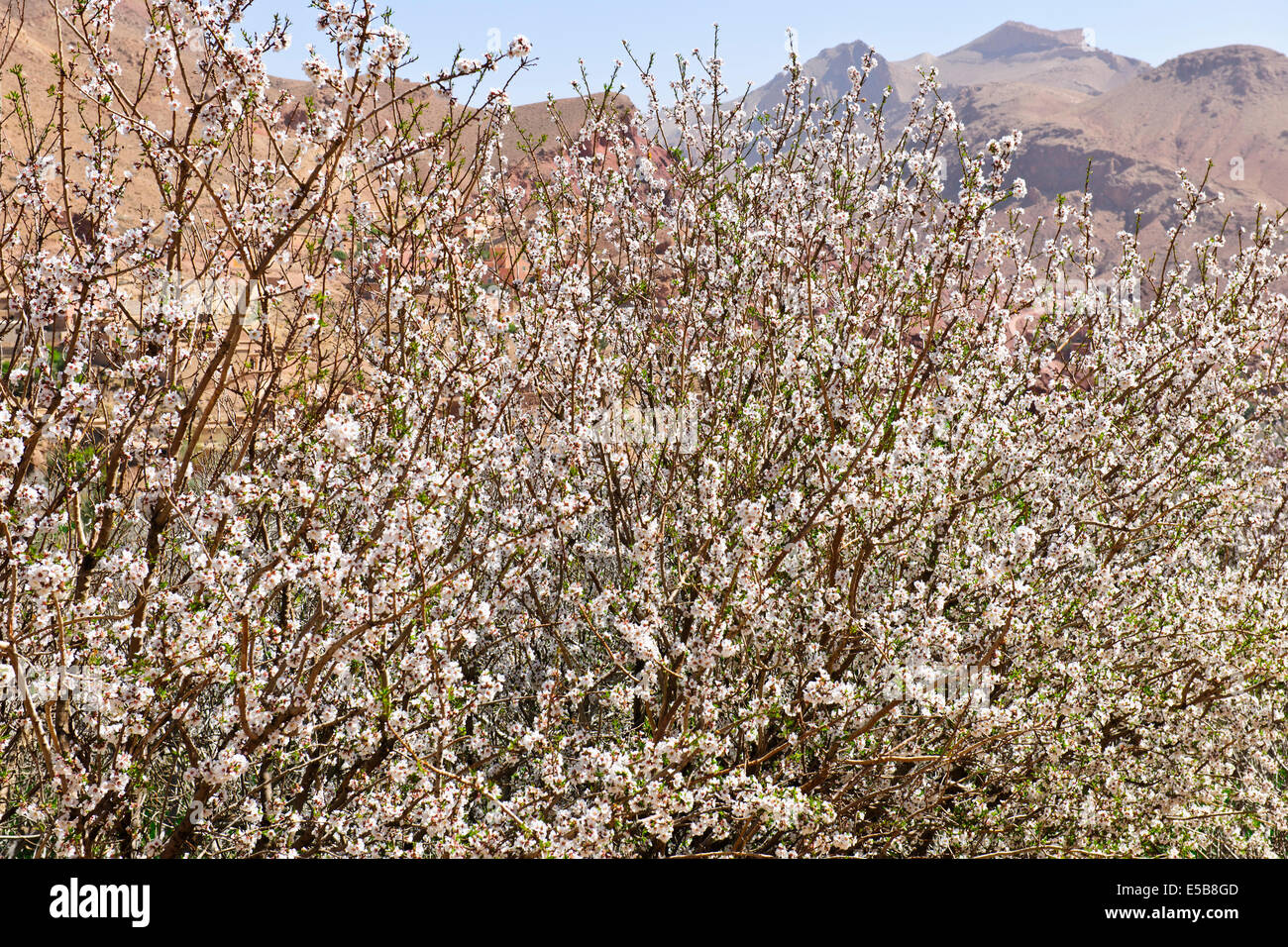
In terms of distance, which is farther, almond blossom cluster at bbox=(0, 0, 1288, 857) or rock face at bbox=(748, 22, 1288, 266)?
rock face at bbox=(748, 22, 1288, 266)

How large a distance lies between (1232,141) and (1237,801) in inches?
3672

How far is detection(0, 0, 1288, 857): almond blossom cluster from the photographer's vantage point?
3.43m

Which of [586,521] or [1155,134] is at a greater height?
[1155,134]

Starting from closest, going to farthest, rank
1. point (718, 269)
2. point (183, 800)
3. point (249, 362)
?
point (249, 362) → point (183, 800) → point (718, 269)

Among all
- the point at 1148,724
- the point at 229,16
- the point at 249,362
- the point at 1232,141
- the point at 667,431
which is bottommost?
the point at 1148,724

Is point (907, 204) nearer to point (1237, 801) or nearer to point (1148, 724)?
point (1148, 724)

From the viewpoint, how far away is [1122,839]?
4578 mm

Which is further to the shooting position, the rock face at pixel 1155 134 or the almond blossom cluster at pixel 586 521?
the rock face at pixel 1155 134

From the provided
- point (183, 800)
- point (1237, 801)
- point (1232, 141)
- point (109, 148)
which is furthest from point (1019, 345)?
point (1232, 141)

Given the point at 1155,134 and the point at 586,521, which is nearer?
the point at 586,521

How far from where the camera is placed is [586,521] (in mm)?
7152

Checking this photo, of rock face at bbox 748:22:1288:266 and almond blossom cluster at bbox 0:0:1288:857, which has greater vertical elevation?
rock face at bbox 748:22:1288:266

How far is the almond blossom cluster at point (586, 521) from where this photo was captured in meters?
3.43

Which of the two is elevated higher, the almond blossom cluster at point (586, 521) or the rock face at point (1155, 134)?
the rock face at point (1155, 134)
